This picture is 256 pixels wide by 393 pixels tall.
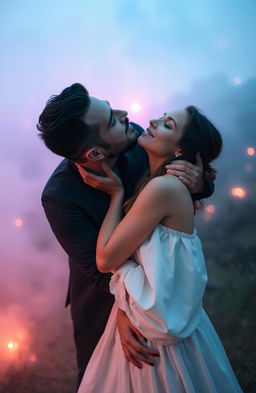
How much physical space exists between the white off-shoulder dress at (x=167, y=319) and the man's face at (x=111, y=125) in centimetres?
38

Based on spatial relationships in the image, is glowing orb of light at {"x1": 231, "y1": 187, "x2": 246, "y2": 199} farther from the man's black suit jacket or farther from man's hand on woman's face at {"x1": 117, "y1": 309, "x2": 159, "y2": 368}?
man's hand on woman's face at {"x1": 117, "y1": 309, "x2": 159, "y2": 368}

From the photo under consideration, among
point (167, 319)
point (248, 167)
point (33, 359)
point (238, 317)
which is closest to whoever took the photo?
point (167, 319)

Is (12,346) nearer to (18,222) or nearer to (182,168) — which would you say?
(18,222)

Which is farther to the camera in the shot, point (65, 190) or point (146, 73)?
point (146, 73)

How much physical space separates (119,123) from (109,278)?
548mm

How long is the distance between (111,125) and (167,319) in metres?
0.67

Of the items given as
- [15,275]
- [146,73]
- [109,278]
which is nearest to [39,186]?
[15,275]

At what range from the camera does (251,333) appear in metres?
2.50

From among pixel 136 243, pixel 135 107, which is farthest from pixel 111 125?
pixel 135 107

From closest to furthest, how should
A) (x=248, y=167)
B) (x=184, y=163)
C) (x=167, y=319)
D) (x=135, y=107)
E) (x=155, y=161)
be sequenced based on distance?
(x=167, y=319) < (x=184, y=163) < (x=155, y=161) < (x=135, y=107) < (x=248, y=167)

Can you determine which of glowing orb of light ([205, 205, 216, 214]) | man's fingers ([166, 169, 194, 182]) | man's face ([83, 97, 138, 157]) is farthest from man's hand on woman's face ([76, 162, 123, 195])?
glowing orb of light ([205, 205, 216, 214])

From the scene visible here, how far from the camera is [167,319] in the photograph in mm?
1110

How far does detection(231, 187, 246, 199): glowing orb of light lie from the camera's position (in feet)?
10.1

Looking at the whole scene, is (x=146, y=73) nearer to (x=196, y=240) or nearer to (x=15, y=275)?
(x=15, y=275)
